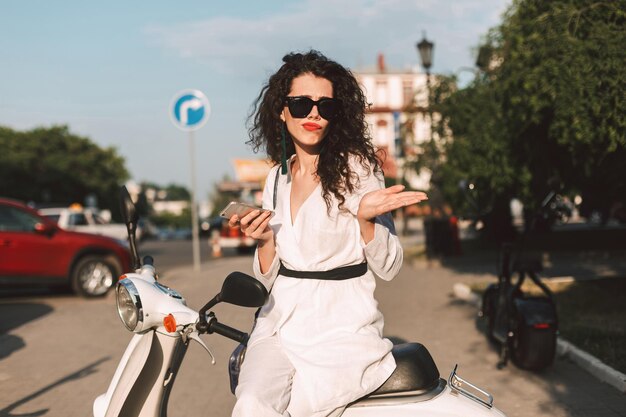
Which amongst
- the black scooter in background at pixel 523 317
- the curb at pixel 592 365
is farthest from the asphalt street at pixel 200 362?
the black scooter in background at pixel 523 317

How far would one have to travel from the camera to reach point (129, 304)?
2.50 m

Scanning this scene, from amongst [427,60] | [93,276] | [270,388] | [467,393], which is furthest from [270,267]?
[427,60]

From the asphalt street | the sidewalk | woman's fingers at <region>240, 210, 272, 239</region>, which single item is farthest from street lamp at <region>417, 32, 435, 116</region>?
woman's fingers at <region>240, 210, 272, 239</region>

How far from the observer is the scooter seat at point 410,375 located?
239cm

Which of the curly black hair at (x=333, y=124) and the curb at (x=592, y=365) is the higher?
the curly black hair at (x=333, y=124)

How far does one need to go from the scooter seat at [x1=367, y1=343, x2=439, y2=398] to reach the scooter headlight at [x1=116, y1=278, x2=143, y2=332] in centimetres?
83

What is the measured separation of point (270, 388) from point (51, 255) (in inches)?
404

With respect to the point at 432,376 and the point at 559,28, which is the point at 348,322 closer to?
the point at 432,376

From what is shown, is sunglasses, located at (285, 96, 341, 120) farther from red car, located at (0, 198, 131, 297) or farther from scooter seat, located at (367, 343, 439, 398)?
red car, located at (0, 198, 131, 297)

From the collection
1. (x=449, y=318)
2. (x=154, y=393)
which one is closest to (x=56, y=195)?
(x=449, y=318)

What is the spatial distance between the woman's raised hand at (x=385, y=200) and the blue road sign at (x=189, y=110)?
11881 millimetres

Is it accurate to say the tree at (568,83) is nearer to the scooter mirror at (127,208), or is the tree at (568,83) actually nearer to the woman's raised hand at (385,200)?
the woman's raised hand at (385,200)

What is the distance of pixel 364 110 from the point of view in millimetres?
2881

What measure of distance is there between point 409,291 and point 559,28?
18.4ft
